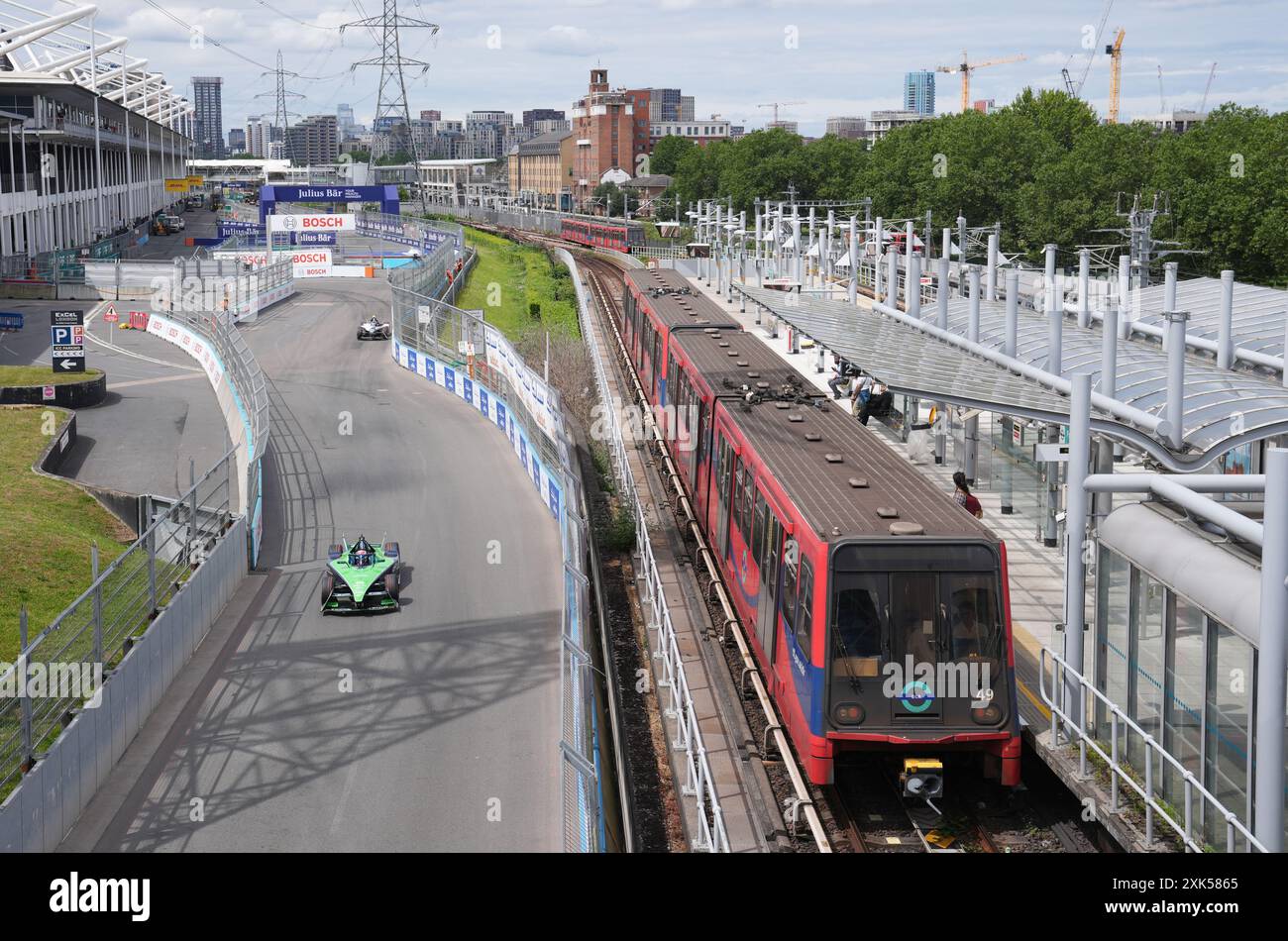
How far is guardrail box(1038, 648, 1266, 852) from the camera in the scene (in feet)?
29.9

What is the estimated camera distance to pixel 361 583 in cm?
1808

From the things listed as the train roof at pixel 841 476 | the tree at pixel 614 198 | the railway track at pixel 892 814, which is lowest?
the railway track at pixel 892 814

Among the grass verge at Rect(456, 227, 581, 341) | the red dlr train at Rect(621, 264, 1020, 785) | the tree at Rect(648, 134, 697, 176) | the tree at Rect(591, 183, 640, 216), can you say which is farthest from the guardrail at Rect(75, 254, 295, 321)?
the tree at Rect(648, 134, 697, 176)

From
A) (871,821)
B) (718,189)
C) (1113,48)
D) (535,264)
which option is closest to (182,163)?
(718,189)

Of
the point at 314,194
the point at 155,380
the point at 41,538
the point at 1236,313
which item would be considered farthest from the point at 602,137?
the point at 41,538

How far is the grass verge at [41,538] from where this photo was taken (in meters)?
19.3

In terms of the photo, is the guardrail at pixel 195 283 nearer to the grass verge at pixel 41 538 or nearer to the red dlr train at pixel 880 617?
the grass verge at pixel 41 538

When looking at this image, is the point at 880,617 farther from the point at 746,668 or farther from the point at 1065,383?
the point at 1065,383

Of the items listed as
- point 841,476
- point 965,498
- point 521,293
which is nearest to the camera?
point 841,476

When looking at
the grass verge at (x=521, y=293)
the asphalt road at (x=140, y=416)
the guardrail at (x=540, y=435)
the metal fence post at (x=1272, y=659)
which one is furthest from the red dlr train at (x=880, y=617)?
the grass verge at (x=521, y=293)

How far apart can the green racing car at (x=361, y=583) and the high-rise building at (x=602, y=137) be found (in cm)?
15032

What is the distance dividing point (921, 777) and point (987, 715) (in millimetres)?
769

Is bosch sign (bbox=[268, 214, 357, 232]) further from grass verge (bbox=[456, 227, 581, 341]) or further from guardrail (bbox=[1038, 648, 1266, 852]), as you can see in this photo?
guardrail (bbox=[1038, 648, 1266, 852])
